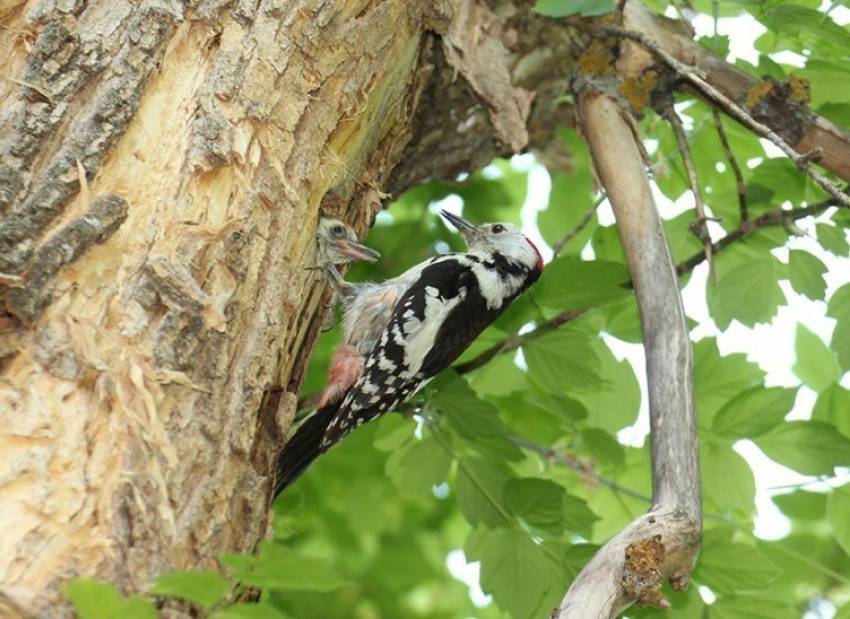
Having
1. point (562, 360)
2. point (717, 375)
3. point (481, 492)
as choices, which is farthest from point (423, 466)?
point (717, 375)

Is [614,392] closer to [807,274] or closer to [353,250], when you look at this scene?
[807,274]

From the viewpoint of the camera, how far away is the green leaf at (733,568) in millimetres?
2500

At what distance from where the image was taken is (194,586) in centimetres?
135

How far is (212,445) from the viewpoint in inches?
72.1

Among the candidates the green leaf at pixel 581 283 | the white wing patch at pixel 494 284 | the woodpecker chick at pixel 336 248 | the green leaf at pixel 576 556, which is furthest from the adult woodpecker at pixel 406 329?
the green leaf at pixel 576 556

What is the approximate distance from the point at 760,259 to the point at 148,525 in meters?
1.98

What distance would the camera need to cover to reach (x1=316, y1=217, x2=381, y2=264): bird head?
7.97ft

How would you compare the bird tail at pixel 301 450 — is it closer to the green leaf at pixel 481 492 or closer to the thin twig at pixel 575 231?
the green leaf at pixel 481 492

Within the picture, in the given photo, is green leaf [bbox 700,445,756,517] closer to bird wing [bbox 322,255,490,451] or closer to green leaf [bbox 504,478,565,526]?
green leaf [bbox 504,478,565,526]

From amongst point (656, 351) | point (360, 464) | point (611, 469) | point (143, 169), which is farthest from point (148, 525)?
point (360, 464)

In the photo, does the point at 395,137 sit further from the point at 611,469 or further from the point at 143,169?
the point at 611,469

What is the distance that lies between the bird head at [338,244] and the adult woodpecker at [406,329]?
1.21 feet

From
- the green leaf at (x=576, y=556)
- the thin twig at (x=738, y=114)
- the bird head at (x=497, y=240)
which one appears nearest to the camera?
the thin twig at (x=738, y=114)

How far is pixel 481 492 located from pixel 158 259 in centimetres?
126
